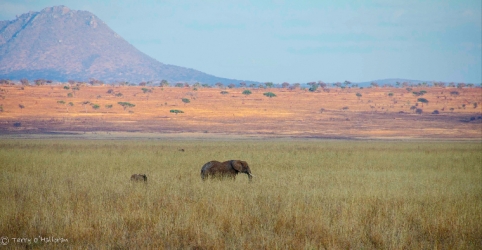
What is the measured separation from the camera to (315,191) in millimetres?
13398

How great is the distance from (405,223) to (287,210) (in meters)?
2.21

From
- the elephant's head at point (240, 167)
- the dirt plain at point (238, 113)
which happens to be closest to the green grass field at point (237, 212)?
the elephant's head at point (240, 167)

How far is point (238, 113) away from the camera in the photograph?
67.5 m

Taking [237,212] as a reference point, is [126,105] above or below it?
below

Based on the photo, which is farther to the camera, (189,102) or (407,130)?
(189,102)

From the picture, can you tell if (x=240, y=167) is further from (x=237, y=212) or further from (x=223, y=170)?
(x=237, y=212)

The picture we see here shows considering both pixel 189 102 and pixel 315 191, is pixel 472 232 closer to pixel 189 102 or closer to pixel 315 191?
pixel 315 191

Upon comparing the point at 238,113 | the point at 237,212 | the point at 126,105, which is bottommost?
the point at 238,113

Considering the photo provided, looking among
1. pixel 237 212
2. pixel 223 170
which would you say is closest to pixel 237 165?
pixel 223 170

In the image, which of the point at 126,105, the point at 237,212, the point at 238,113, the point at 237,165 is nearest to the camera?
the point at 237,212

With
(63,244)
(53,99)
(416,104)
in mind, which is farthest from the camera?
(416,104)

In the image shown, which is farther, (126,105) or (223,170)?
(126,105)

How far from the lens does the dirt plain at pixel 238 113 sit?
190ft

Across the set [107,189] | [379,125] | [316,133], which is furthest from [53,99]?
[107,189]
